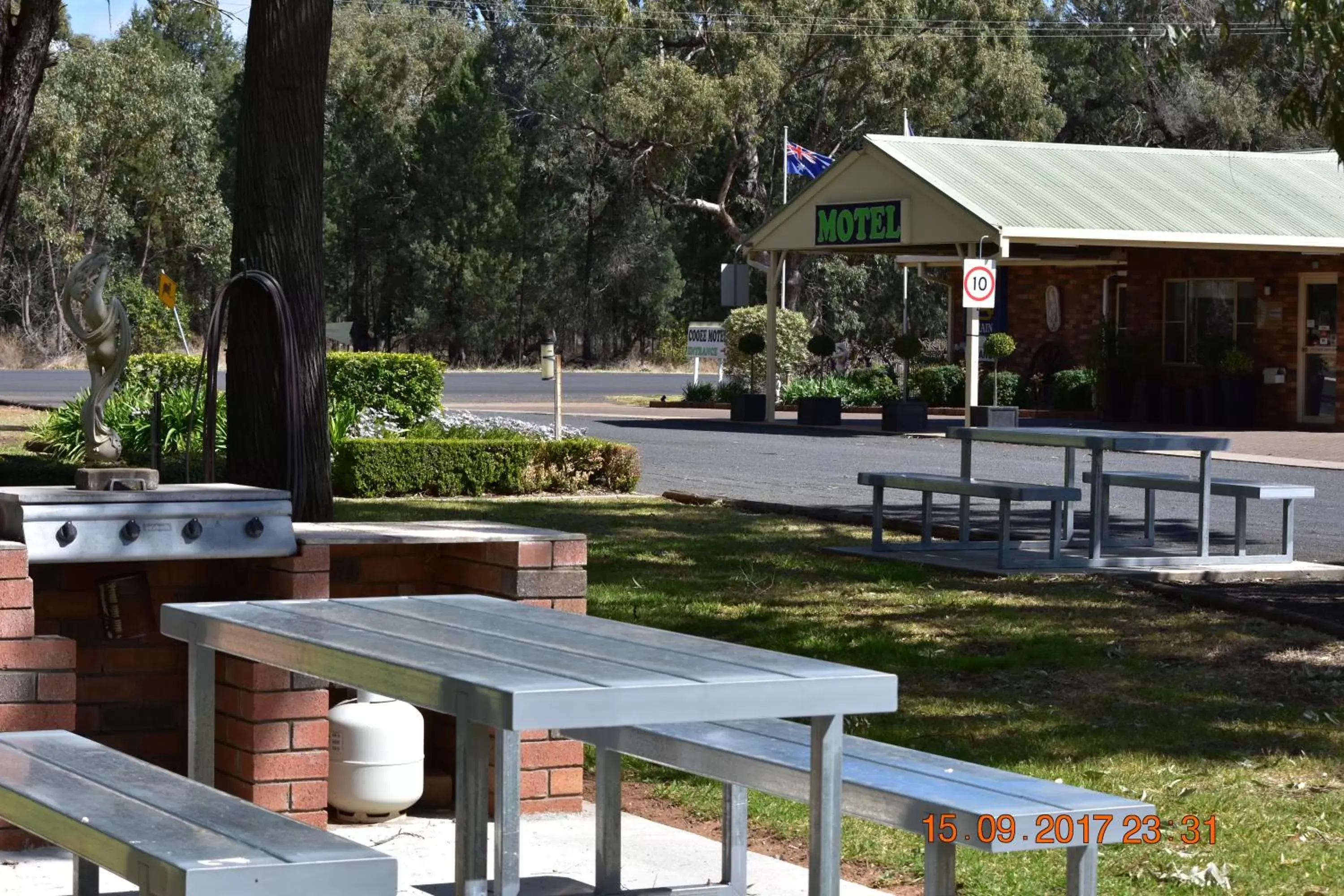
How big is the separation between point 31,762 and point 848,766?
1.80 meters

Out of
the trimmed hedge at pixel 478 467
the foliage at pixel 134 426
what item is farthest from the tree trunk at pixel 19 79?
the trimmed hedge at pixel 478 467

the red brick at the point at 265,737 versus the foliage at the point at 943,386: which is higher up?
the foliage at the point at 943,386

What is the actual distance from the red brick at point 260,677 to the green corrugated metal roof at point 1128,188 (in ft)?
64.8

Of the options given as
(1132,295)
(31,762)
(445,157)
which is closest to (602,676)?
(31,762)

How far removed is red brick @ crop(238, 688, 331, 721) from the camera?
5141 millimetres

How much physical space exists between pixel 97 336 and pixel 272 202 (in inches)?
102

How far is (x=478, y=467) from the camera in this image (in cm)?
1586

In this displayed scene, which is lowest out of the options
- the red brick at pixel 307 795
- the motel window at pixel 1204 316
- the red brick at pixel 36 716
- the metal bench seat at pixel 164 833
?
the red brick at pixel 307 795

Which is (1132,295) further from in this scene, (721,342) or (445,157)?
(445,157)

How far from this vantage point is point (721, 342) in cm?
3278

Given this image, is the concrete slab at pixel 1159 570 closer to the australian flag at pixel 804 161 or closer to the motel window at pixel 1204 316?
the motel window at pixel 1204 316

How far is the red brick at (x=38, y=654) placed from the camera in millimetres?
4980

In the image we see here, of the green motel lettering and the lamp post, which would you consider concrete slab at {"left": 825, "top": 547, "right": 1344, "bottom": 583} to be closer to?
the lamp post

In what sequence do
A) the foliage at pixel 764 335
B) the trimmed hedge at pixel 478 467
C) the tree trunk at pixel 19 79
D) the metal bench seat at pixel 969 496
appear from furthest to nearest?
1. the foliage at pixel 764 335
2. the trimmed hedge at pixel 478 467
3. the metal bench seat at pixel 969 496
4. the tree trunk at pixel 19 79
